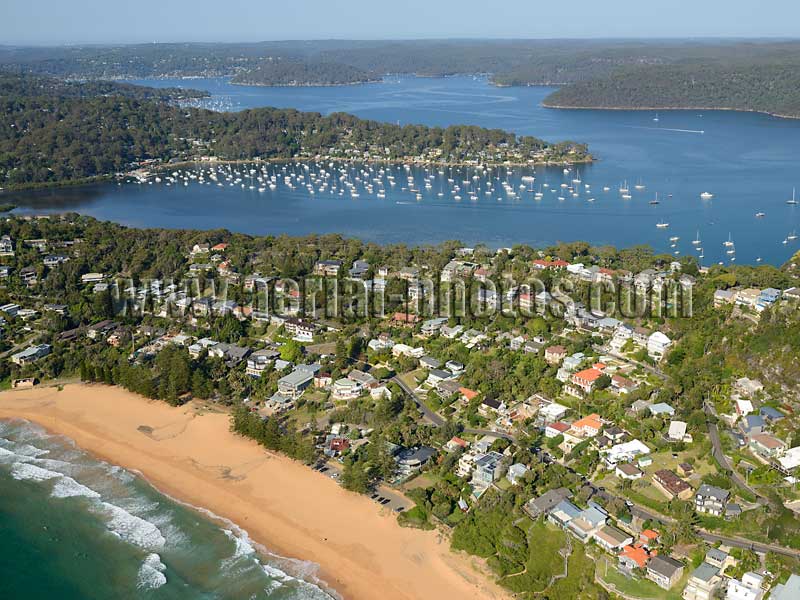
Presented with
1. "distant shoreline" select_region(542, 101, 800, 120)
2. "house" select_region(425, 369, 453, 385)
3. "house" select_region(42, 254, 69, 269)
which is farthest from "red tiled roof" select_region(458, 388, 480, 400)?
"distant shoreline" select_region(542, 101, 800, 120)

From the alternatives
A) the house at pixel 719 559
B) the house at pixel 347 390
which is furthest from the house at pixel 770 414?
the house at pixel 347 390

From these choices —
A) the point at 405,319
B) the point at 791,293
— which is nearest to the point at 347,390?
the point at 405,319

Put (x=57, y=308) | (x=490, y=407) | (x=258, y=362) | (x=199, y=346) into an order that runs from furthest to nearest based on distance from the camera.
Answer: (x=57, y=308), (x=199, y=346), (x=258, y=362), (x=490, y=407)

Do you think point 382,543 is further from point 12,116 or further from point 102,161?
point 12,116

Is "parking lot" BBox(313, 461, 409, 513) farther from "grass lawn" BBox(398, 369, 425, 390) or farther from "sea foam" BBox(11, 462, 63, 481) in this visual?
"sea foam" BBox(11, 462, 63, 481)

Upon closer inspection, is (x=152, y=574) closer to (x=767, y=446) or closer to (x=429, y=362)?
(x=429, y=362)

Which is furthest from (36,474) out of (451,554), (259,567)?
(451,554)
